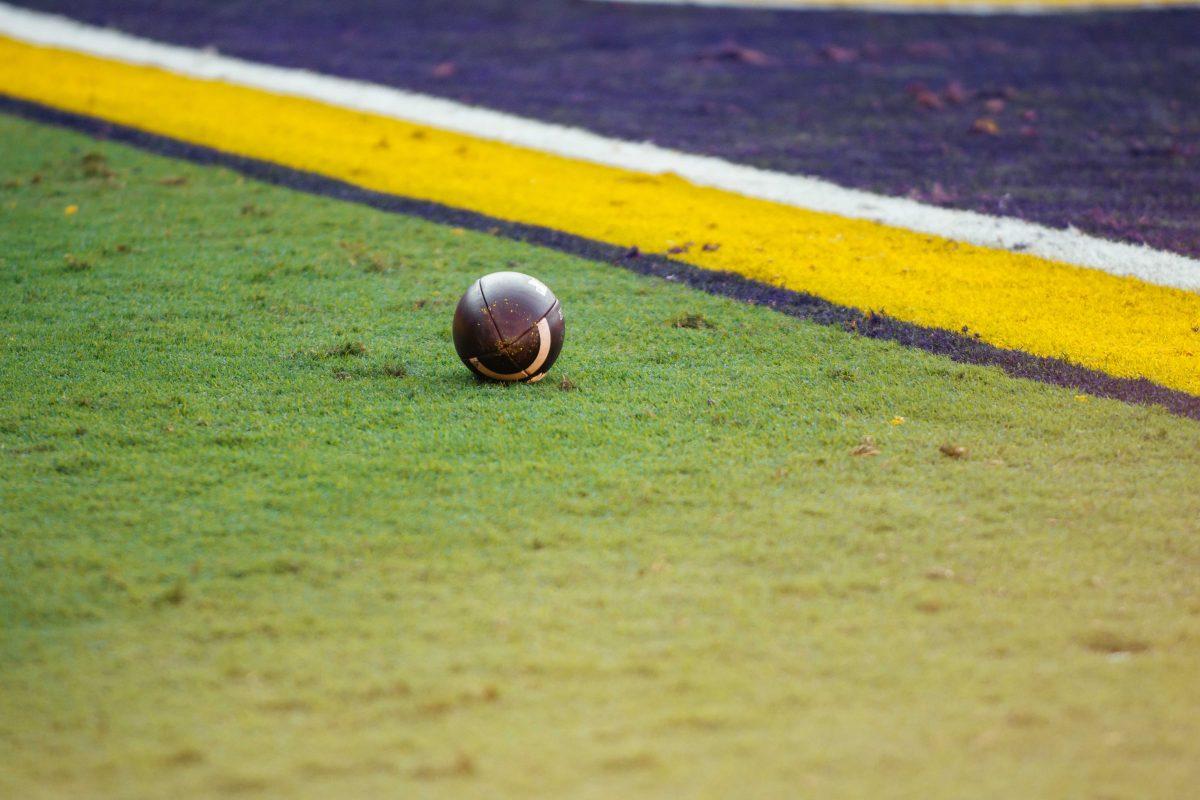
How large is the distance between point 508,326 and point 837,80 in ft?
23.5

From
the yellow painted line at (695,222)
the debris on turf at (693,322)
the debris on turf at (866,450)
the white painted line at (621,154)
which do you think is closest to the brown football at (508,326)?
the debris on turf at (693,322)

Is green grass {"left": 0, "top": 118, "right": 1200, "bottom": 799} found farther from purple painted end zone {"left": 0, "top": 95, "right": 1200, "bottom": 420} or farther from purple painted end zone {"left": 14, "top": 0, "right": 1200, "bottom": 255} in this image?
purple painted end zone {"left": 14, "top": 0, "right": 1200, "bottom": 255}

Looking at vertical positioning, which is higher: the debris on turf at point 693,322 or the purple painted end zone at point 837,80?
the purple painted end zone at point 837,80

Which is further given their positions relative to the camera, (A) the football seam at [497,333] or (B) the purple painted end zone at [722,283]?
(B) the purple painted end zone at [722,283]

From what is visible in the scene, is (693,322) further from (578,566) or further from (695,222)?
(578,566)

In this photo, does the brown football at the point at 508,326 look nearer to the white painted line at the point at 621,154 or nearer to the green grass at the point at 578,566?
the green grass at the point at 578,566

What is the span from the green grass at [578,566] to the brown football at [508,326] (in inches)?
6.3

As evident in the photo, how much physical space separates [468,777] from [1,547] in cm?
211

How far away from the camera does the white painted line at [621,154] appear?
24.2 feet

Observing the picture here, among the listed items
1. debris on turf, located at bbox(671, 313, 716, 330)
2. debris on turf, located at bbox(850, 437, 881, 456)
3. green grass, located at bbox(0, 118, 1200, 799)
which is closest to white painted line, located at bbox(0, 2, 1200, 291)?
green grass, located at bbox(0, 118, 1200, 799)

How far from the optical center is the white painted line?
291 inches

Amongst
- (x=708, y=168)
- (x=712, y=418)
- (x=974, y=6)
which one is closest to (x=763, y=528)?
(x=712, y=418)

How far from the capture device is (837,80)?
1148 centimetres

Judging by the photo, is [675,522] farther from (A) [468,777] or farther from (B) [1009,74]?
(B) [1009,74]
